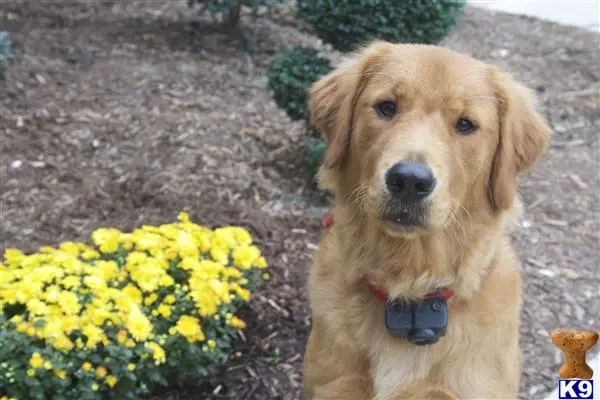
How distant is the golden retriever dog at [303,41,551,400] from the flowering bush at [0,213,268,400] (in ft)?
2.29

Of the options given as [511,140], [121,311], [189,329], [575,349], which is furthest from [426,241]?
[121,311]

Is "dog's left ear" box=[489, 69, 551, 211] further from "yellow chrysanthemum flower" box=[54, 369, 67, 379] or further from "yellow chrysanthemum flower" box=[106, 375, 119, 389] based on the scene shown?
"yellow chrysanthemum flower" box=[54, 369, 67, 379]

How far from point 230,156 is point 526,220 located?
7.04 feet

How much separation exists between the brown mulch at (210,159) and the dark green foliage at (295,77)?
→ 0.50 meters

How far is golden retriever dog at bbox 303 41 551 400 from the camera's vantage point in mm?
2568

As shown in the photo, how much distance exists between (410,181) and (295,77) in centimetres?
279

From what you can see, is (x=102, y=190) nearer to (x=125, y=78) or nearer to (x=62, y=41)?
(x=125, y=78)

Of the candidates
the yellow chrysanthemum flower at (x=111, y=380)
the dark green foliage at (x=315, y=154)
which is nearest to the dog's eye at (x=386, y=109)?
the yellow chrysanthemum flower at (x=111, y=380)

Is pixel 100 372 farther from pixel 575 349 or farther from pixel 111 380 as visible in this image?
pixel 575 349

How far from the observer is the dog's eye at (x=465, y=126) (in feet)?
8.49

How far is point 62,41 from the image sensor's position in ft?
21.4

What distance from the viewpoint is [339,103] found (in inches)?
114

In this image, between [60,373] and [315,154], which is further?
[315,154]

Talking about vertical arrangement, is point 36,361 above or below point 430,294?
below
